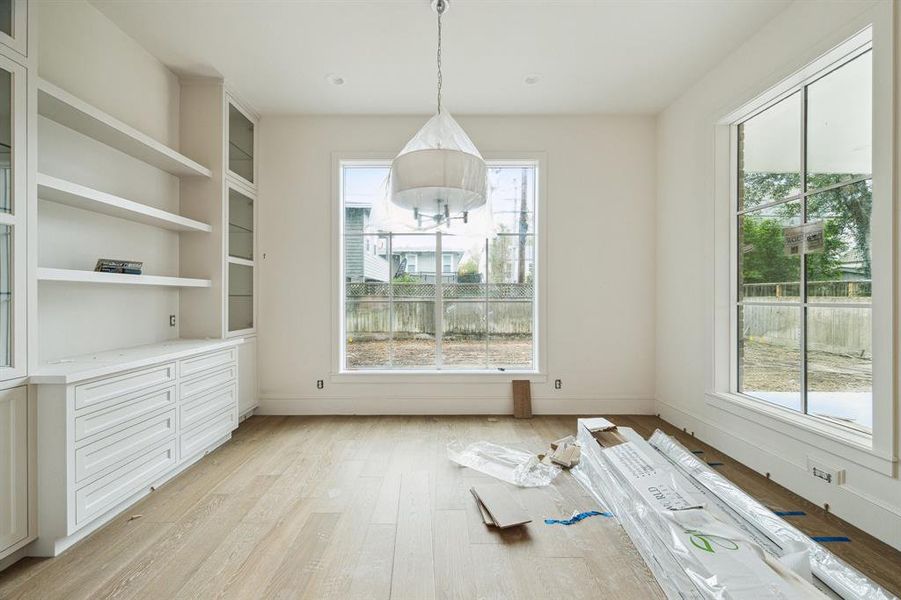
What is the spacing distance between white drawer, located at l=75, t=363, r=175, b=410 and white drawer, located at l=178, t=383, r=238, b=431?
0.96 feet

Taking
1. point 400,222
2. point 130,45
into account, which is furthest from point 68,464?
point 130,45

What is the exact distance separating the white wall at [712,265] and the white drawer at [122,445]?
4.03 metres

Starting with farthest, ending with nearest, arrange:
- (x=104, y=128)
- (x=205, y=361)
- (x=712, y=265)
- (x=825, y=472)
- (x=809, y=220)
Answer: (x=712, y=265)
(x=205, y=361)
(x=809, y=220)
(x=104, y=128)
(x=825, y=472)

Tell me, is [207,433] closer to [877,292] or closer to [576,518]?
[576,518]

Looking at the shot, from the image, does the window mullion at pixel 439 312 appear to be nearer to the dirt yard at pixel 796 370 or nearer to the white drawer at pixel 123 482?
the white drawer at pixel 123 482

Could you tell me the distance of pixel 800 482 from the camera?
7.88 feet

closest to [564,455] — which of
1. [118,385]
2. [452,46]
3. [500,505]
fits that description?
[500,505]

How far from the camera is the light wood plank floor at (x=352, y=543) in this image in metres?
1.66

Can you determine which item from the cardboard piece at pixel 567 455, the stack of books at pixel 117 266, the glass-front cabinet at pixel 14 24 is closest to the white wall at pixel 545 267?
the cardboard piece at pixel 567 455

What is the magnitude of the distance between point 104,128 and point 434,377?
3171 mm

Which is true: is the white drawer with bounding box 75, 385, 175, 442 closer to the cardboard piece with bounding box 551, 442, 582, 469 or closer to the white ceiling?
the white ceiling

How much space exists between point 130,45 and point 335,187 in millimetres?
1792

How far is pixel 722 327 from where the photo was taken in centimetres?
320

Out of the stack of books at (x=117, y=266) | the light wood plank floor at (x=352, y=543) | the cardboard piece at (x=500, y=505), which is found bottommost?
the light wood plank floor at (x=352, y=543)
